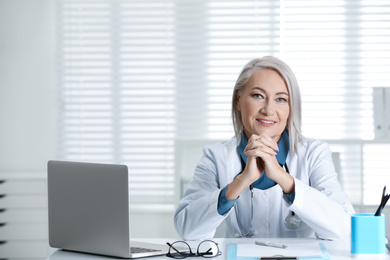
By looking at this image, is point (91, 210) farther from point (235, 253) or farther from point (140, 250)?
point (235, 253)

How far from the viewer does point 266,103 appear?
7.05 feet

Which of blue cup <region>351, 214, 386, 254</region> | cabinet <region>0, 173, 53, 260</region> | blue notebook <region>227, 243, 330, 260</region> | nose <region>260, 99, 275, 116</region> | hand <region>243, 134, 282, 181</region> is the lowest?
cabinet <region>0, 173, 53, 260</region>

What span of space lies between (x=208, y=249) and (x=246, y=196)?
19.3 inches

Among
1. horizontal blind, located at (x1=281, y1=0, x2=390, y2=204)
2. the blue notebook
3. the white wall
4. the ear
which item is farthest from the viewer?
the white wall

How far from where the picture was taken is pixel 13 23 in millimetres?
3758

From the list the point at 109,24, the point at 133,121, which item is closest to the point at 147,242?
the point at 133,121

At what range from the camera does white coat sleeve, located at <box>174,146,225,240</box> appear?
1974 millimetres

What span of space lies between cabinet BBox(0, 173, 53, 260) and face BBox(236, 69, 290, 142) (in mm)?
2012

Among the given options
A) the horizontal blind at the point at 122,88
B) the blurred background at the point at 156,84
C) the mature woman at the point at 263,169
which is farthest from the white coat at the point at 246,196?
the horizontal blind at the point at 122,88

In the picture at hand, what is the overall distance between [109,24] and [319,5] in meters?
1.40

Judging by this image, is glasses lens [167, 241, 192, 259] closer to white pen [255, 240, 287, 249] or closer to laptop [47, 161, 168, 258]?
laptop [47, 161, 168, 258]

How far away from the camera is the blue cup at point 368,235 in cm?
166

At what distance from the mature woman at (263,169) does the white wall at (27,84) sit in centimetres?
184

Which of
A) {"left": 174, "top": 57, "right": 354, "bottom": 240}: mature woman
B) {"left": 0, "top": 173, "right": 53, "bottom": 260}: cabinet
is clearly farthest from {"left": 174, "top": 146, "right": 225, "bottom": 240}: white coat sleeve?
{"left": 0, "top": 173, "right": 53, "bottom": 260}: cabinet
